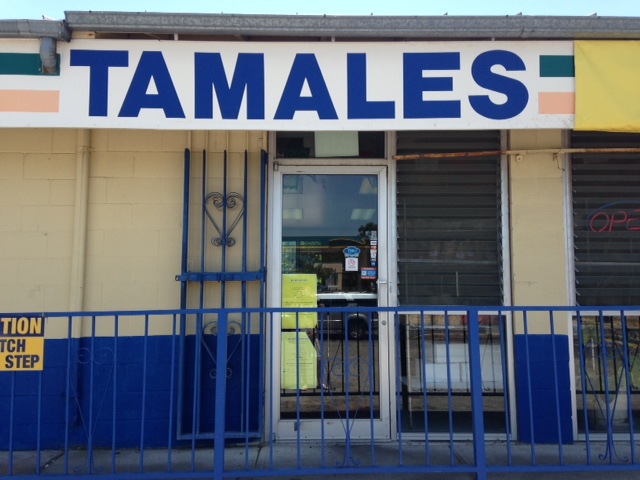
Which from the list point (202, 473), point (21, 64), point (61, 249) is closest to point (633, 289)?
point (202, 473)

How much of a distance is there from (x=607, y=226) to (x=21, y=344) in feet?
15.7

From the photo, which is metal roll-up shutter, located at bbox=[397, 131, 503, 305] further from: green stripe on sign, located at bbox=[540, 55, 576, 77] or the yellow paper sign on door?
the yellow paper sign on door

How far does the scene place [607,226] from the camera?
16.3ft

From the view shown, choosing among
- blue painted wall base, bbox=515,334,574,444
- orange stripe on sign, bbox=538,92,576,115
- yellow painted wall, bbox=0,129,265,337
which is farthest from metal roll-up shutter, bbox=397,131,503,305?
yellow painted wall, bbox=0,129,265,337

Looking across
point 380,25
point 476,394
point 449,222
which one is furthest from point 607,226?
point 380,25

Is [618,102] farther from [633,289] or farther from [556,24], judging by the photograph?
[633,289]

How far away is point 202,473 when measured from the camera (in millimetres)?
3697

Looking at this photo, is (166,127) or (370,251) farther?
(370,251)

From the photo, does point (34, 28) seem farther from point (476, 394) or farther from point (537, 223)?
point (537, 223)

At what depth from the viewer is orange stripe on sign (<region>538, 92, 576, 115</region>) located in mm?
4367

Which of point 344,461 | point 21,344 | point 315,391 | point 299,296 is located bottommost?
point 344,461

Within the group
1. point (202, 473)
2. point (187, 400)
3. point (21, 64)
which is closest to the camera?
point (202, 473)

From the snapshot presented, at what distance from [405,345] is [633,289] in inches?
81.9

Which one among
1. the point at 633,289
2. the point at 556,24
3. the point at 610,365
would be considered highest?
the point at 556,24
